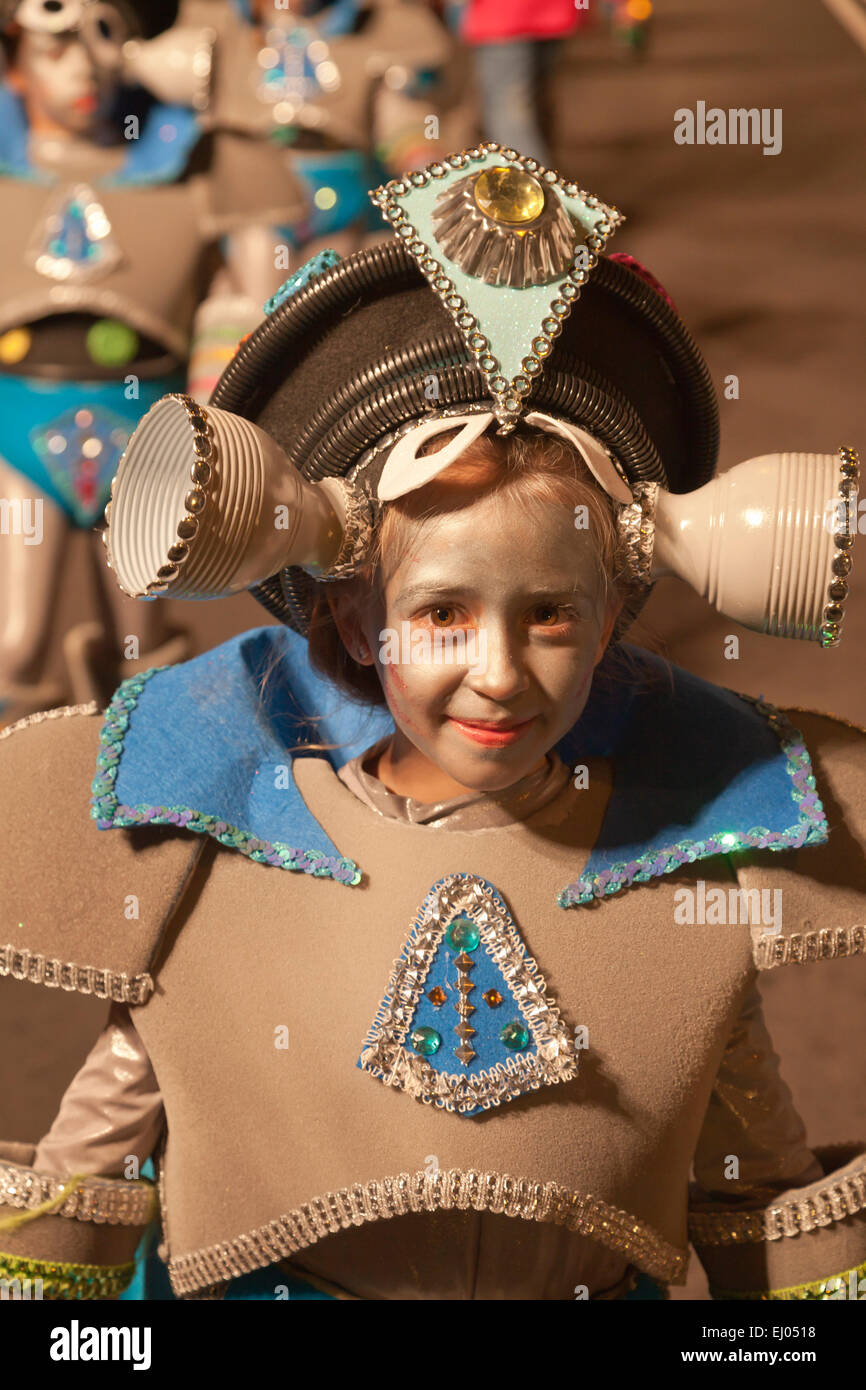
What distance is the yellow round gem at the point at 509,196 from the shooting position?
0.85 m

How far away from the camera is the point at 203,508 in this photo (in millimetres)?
792

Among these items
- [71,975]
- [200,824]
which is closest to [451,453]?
[200,824]

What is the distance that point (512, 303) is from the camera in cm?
85

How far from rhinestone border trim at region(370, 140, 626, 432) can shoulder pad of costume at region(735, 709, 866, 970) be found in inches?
A: 11.5

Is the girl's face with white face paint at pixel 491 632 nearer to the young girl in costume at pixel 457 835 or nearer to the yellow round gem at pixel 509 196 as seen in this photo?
the young girl in costume at pixel 457 835

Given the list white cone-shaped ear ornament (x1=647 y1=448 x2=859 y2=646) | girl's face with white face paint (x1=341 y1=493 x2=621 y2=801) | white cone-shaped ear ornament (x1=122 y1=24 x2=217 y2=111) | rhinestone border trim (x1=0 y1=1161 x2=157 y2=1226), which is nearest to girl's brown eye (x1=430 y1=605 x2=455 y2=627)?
girl's face with white face paint (x1=341 y1=493 x2=621 y2=801)

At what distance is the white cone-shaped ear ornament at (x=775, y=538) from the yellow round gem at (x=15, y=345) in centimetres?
103

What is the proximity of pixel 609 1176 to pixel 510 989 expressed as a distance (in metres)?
0.12

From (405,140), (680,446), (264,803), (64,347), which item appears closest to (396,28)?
(405,140)

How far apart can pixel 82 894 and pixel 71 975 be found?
45mm

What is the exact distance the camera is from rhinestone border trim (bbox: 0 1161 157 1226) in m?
0.95

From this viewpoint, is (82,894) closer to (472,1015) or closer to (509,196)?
(472,1015)

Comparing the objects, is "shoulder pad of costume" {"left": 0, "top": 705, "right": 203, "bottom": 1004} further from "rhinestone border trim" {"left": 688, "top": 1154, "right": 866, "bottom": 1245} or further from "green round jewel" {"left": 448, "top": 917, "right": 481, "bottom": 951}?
"rhinestone border trim" {"left": 688, "top": 1154, "right": 866, "bottom": 1245}
